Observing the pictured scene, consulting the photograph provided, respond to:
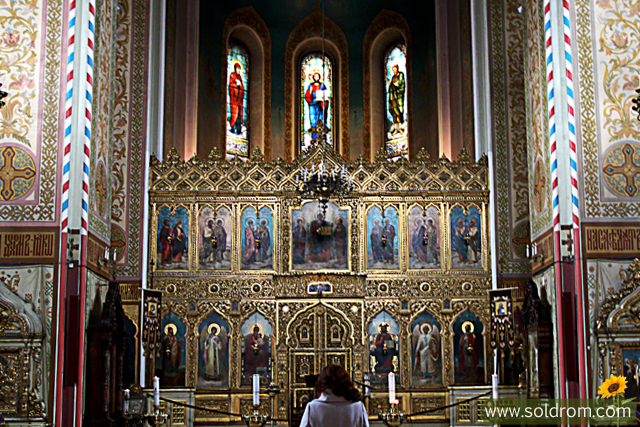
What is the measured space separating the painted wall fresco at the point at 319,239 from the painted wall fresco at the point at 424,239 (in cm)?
147

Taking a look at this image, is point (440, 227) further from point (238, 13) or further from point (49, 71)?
point (238, 13)

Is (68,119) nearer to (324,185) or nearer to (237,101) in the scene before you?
(324,185)

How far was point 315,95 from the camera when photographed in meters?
25.4

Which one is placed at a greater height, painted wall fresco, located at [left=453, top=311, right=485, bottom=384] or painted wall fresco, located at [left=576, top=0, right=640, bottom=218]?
painted wall fresco, located at [left=576, top=0, right=640, bottom=218]

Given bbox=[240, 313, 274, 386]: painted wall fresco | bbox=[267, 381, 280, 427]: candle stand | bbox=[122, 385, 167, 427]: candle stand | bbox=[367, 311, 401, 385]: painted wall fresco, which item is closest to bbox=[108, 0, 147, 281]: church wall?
A: bbox=[240, 313, 274, 386]: painted wall fresco

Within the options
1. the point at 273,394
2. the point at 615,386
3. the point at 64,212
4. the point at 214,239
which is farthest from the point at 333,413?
the point at 214,239

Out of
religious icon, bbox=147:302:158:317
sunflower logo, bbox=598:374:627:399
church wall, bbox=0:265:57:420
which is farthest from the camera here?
religious icon, bbox=147:302:158:317

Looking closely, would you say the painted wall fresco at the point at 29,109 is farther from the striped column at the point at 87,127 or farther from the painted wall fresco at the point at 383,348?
the painted wall fresco at the point at 383,348

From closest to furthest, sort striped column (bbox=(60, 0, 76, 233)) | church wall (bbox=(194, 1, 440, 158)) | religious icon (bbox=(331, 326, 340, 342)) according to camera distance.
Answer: striped column (bbox=(60, 0, 76, 233)) → religious icon (bbox=(331, 326, 340, 342)) → church wall (bbox=(194, 1, 440, 158))

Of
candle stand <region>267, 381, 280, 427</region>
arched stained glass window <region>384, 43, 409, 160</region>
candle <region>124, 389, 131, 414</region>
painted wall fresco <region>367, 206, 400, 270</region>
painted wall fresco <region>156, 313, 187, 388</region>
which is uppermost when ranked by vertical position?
arched stained glass window <region>384, 43, 409, 160</region>

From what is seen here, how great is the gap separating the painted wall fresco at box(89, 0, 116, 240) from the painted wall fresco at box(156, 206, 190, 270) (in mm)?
3204

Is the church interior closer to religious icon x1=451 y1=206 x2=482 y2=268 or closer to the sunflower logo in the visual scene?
religious icon x1=451 y1=206 x2=482 y2=268

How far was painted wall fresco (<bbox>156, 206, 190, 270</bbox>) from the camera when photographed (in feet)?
55.9

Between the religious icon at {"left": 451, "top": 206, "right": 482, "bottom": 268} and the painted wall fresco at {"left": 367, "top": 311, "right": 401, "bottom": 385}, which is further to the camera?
the religious icon at {"left": 451, "top": 206, "right": 482, "bottom": 268}
